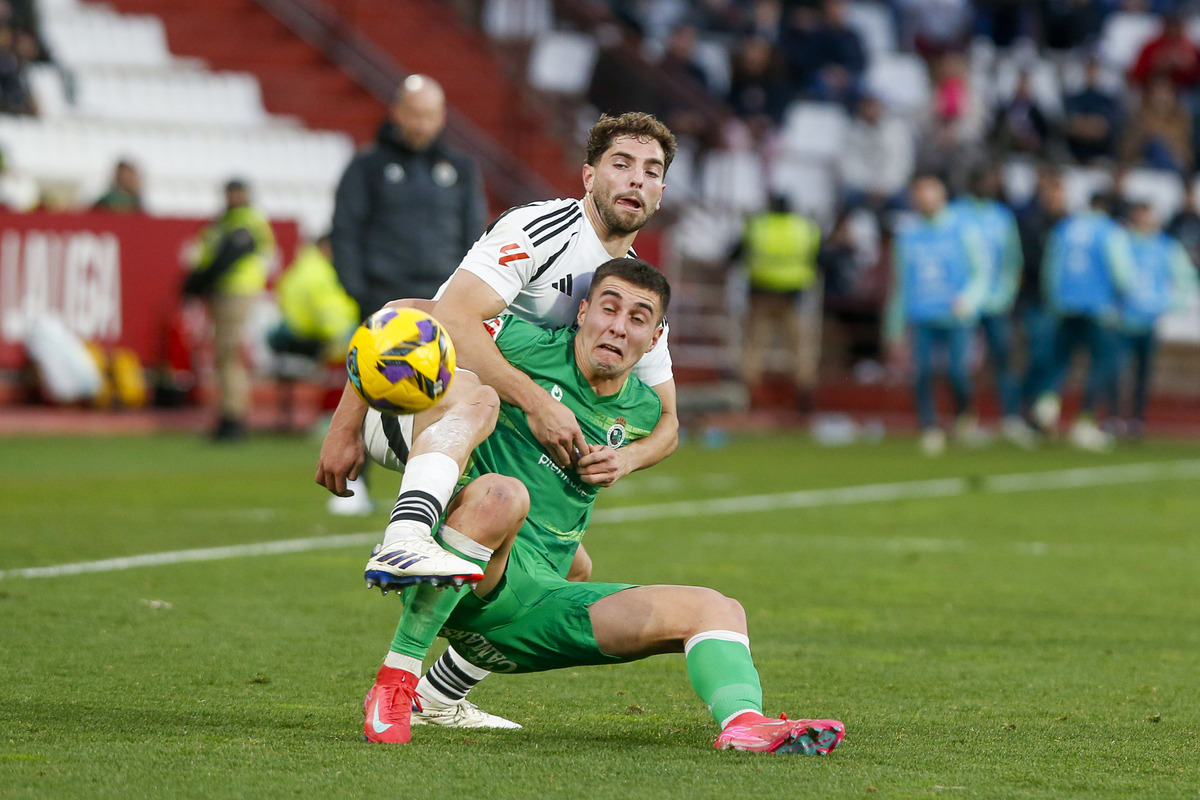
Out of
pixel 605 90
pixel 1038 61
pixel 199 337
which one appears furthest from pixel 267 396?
pixel 1038 61

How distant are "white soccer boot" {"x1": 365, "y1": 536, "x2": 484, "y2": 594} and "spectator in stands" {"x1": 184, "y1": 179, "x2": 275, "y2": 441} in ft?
36.8

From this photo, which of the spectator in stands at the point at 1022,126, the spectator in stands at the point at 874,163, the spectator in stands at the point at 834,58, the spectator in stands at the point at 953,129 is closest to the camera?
the spectator in stands at the point at 953,129

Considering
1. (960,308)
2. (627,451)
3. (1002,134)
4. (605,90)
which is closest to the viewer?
(627,451)

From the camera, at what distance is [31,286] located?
1561cm

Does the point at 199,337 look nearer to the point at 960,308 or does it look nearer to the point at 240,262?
the point at 240,262

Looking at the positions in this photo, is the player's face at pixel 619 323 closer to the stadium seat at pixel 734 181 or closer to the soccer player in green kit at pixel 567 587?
the soccer player in green kit at pixel 567 587

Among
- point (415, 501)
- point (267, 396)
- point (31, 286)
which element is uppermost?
point (415, 501)

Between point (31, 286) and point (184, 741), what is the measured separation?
12.3m

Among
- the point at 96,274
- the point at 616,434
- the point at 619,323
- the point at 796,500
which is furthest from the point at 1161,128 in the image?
the point at 619,323

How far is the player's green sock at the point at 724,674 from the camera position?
416 centimetres

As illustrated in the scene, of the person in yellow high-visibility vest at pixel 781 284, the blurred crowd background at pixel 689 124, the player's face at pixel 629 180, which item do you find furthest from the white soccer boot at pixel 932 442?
the player's face at pixel 629 180

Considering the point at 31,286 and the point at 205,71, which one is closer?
the point at 31,286

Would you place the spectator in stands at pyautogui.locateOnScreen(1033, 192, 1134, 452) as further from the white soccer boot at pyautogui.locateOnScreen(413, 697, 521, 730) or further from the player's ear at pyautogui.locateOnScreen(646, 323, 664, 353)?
the white soccer boot at pyautogui.locateOnScreen(413, 697, 521, 730)

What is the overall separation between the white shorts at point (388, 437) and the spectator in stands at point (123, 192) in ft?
39.9
